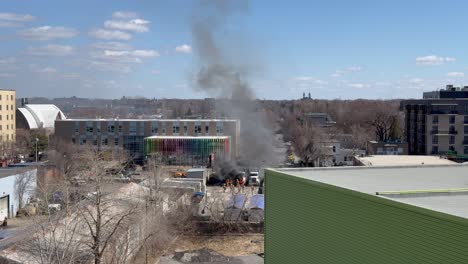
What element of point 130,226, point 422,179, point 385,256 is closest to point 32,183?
point 130,226

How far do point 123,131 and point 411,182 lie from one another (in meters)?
30.3

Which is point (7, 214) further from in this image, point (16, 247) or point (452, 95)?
point (452, 95)

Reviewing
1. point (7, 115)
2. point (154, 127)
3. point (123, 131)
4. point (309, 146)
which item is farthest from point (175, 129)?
point (7, 115)

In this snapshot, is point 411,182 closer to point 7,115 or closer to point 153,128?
point 153,128

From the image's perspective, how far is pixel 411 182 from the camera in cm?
912

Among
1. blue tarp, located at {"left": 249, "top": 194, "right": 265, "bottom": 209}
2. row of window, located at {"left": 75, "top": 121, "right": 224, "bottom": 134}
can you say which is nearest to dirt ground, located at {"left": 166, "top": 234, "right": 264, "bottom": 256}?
blue tarp, located at {"left": 249, "top": 194, "right": 265, "bottom": 209}

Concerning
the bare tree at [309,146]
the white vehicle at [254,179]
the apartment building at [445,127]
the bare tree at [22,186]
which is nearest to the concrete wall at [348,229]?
the bare tree at [22,186]

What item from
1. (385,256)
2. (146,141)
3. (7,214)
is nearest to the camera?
(385,256)

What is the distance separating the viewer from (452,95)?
44031 mm

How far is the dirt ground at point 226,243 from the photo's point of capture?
16.6 meters

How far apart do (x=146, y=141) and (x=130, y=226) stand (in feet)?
70.8

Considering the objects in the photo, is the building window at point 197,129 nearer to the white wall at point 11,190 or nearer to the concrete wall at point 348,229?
the white wall at point 11,190

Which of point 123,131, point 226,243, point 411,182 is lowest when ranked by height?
point 226,243

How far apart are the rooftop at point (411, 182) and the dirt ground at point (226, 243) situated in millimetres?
6442
